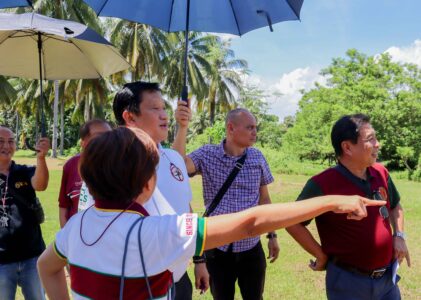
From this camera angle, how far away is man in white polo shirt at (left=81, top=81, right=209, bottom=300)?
2023 mm

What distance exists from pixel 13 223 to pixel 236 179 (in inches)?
65.6

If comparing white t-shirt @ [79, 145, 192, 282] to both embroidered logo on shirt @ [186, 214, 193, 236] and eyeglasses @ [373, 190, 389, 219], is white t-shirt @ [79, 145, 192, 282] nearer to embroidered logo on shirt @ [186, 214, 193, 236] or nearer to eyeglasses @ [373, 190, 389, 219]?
embroidered logo on shirt @ [186, 214, 193, 236]

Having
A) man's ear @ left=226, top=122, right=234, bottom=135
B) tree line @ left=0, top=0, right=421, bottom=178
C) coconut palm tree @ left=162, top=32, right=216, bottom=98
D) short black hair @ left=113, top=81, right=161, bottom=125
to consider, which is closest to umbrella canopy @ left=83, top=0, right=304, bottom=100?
short black hair @ left=113, top=81, right=161, bottom=125

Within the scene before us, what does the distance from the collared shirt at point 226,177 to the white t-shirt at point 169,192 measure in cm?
106

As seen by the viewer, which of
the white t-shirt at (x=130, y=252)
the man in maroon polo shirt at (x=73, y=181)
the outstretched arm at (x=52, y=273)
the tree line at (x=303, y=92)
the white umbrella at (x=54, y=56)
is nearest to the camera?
the white t-shirt at (x=130, y=252)

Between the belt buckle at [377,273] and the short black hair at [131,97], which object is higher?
the short black hair at [131,97]

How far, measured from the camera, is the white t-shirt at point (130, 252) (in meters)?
1.29

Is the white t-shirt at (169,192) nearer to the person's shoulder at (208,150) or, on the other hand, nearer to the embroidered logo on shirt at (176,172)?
the embroidered logo on shirt at (176,172)

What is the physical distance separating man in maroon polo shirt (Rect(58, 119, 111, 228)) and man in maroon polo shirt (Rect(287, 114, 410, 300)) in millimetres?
1653

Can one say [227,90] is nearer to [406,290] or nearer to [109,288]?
[406,290]

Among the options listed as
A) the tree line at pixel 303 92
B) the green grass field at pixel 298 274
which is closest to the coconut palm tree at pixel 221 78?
the tree line at pixel 303 92

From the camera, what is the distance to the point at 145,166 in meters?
1.35

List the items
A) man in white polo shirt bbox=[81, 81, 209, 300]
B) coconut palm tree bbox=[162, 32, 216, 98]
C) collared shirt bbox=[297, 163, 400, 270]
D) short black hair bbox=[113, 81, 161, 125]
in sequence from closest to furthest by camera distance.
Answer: man in white polo shirt bbox=[81, 81, 209, 300] → short black hair bbox=[113, 81, 161, 125] → collared shirt bbox=[297, 163, 400, 270] → coconut palm tree bbox=[162, 32, 216, 98]

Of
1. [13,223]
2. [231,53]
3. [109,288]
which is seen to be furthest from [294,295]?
[231,53]
